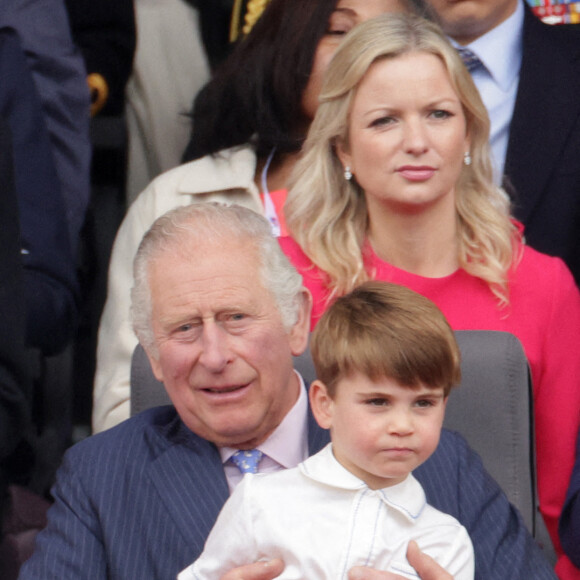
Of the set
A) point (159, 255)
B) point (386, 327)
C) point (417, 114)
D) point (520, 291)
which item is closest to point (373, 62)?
point (417, 114)

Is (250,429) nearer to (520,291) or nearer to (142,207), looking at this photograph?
(520,291)

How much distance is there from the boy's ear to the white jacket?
3.42ft

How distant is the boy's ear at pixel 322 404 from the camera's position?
1.87m

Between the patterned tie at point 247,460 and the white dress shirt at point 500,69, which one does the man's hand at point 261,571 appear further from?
the white dress shirt at point 500,69

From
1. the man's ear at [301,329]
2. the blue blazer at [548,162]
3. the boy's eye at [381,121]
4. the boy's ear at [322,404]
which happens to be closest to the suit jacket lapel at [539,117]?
the blue blazer at [548,162]

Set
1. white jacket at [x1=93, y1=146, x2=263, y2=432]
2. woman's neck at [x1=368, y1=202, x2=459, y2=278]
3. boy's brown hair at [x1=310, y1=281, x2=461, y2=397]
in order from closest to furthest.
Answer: boy's brown hair at [x1=310, y1=281, x2=461, y2=397] < woman's neck at [x1=368, y1=202, x2=459, y2=278] < white jacket at [x1=93, y1=146, x2=263, y2=432]

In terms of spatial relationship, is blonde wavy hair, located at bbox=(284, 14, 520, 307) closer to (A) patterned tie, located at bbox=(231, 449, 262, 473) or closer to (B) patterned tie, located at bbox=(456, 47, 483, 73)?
(B) patterned tie, located at bbox=(456, 47, 483, 73)

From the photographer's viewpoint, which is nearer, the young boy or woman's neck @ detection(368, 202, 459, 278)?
the young boy

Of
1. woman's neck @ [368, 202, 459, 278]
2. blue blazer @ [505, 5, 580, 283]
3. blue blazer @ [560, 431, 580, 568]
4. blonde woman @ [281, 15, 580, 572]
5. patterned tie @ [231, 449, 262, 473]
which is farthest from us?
blue blazer @ [505, 5, 580, 283]

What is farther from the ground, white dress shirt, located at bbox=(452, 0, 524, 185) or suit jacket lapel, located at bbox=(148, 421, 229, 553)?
white dress shirt, located at bbox=(452, 0, 524, 185)

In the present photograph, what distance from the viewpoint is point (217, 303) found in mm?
2061

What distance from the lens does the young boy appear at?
70.1 inches

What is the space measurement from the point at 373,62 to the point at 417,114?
0.50 feet

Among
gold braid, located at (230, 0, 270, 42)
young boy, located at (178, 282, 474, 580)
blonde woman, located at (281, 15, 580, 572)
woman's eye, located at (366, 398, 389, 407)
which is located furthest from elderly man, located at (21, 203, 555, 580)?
gold braid, located at (230, 0, 270, 42)
